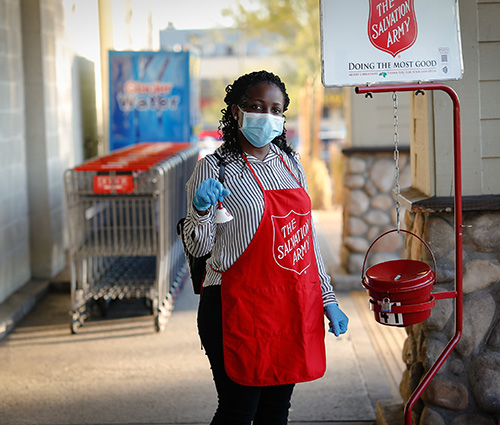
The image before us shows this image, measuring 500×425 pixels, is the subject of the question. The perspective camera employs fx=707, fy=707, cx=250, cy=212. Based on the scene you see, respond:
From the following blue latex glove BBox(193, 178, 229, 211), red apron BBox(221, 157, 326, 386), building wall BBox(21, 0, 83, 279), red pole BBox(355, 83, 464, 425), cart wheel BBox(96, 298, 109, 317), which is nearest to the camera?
blue latex glove BBox(193, 178, 229, 211)

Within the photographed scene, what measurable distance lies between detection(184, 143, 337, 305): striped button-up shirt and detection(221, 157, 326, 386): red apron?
36 mm

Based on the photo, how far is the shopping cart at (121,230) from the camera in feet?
17.0

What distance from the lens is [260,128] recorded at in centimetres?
256

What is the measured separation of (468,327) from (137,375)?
7.30 ft

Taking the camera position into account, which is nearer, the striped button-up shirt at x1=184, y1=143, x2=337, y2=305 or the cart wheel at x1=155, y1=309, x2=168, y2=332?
the striped button-up shirt at x1=184, y1=143, x2=337, y2=305

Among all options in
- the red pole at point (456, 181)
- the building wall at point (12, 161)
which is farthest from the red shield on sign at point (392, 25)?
the building wall at point (12, 161)

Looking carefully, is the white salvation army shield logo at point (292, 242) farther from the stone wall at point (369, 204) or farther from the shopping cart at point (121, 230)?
the stone wall at point (369, 204)

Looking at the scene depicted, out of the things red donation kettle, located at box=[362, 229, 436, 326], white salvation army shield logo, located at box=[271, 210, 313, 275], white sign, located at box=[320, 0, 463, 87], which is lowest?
red donation kettle, located at box=[362, 229, 436, 326]

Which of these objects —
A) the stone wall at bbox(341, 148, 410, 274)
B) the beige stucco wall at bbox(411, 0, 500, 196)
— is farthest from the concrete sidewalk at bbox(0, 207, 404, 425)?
the beige stucco wall at bbox(411, 0, 500, 196)

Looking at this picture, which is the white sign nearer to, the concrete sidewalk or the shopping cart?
the concrete sidewalk

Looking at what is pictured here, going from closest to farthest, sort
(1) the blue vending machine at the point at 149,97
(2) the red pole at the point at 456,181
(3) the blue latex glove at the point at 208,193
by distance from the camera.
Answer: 1. (3) the blue latex glove at the point at 208,193
2. (2) the red pole at the point at 456,181
3. (1) the blue vending machine at the point at 149,97

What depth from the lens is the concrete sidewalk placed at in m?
3.86

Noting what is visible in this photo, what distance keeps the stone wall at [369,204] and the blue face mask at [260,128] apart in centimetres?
414

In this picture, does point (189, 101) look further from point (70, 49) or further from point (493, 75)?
point (493, 75)
